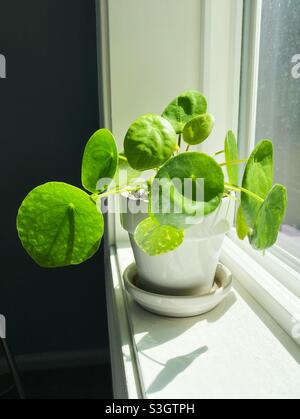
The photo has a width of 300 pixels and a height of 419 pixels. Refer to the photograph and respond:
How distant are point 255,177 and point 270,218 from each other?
5 cm

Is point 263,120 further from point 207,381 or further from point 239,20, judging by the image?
point 207,381

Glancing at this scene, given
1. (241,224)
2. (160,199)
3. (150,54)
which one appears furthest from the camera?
(150,54)

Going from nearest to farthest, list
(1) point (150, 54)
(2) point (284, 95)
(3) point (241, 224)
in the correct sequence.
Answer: (3) point (241, 224)
(2) point (284, 95)
(1) point (150, 54)

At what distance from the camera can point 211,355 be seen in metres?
0.41

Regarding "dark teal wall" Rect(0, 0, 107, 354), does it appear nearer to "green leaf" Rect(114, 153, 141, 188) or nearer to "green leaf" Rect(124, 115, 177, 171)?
"green leaf" Rect(114, 153, 141, 188)

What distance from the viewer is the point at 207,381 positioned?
0.37m

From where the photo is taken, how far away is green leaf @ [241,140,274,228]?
1.19ft

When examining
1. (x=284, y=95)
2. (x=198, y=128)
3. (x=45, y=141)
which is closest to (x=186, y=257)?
(x=198, y=128)

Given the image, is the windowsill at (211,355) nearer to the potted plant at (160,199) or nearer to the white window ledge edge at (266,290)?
the white window ledge edge at (266,290)

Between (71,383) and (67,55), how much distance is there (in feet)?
3.79

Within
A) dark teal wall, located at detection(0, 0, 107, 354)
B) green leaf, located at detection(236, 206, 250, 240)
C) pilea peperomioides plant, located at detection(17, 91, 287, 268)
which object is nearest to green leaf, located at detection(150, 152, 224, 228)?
pilea peperomioides plant, located at detection(17, 91, 287, 268)

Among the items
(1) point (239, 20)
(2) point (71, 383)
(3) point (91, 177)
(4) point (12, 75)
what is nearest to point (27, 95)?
(4) point (12, 75)

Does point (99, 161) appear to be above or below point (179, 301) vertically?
above

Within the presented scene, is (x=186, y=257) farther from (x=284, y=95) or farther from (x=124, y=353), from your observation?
(x=284, y=95)
